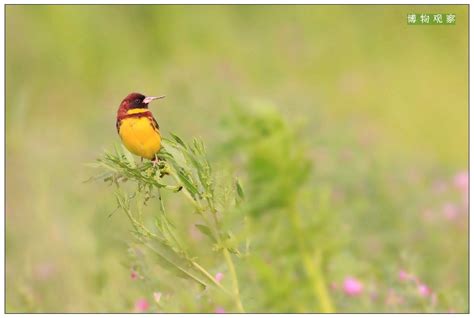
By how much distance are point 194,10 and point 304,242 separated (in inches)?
224

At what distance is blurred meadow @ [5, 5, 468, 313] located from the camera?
151 cm

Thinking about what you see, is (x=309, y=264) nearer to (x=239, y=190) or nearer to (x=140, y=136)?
(x=239, y=190)

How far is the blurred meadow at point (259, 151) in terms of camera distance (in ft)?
4.95

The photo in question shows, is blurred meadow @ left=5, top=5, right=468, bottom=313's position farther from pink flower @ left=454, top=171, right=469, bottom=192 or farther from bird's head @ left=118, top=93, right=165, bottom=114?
bird's head @ left=118, top=93, right=165, bottom=114

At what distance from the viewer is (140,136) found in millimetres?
1938

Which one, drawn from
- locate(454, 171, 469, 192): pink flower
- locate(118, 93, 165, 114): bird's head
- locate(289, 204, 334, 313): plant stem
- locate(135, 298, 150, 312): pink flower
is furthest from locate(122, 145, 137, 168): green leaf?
locate(454, 171, 469, 192): pink flower

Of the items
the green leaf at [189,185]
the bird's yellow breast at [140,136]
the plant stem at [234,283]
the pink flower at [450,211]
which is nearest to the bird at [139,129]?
the bird's yellow breast at [140,136]

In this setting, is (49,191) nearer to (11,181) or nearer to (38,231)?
(38,231)

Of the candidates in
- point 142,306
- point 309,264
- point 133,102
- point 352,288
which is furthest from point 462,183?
point 309,264

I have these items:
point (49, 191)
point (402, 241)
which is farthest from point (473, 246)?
point (49, 191)

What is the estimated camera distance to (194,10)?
694 centimetres

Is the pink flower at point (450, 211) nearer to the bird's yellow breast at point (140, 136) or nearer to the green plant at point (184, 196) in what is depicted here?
the bird's yellow breast at point (140, 136)

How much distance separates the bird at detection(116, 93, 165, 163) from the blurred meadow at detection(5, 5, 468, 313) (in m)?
0.08

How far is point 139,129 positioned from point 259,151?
2.37 feet
